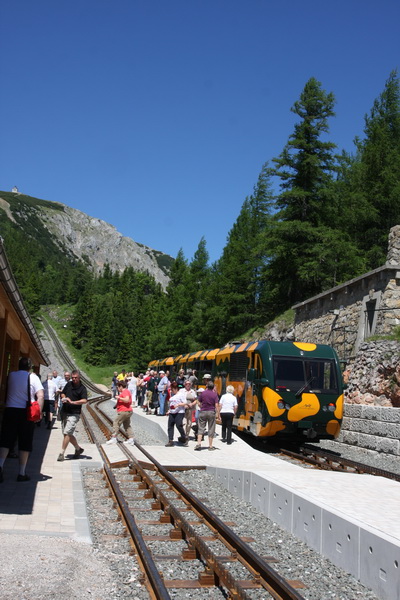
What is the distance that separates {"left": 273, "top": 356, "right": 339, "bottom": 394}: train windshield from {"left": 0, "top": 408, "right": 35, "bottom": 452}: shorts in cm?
776

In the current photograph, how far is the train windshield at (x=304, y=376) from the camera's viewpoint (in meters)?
15.8

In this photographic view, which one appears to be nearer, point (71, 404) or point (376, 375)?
point (71, 404)

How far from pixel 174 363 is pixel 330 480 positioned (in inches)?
972

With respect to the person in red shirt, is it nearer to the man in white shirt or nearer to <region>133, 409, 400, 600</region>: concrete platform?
<region>133, 409, 400, 600</region>: concrete platform

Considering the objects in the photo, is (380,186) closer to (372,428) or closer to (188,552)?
(372,428)

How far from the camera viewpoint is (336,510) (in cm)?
681

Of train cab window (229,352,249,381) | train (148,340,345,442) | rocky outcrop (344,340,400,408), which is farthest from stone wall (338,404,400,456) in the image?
train cab window (229,352,249,381)

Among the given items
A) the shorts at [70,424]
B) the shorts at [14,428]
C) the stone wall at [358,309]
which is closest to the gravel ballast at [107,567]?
the shorts at [14,428]

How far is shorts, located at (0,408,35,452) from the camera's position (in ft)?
30.6

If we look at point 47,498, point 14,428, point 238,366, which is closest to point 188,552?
point 47,498

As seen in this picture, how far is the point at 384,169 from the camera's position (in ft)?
135

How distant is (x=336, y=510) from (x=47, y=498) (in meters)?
4.25

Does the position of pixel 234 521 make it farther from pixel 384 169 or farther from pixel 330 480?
pixel 384 169

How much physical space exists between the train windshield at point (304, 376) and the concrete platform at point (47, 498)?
17.0 feet
